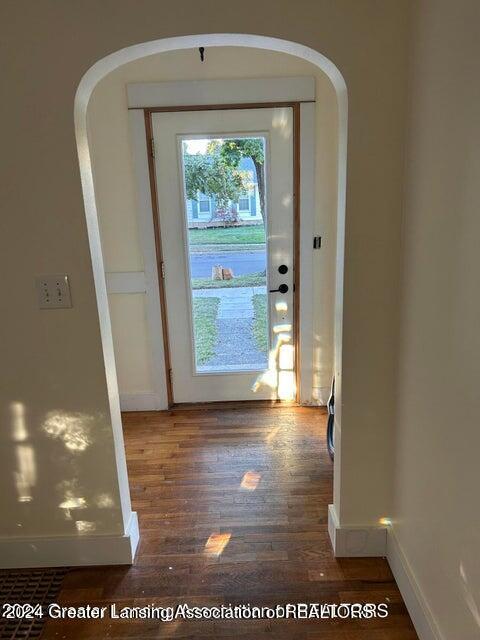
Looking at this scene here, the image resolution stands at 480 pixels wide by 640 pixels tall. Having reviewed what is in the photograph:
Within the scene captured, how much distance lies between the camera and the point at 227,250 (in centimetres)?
291

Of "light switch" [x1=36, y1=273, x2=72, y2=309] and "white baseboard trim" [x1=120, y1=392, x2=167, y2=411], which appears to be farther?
"white baseboard trim" [x1=120, y1=392, x2=167, y2=411]

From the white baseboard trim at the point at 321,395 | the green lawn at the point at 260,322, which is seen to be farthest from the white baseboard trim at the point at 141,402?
the white baseboard trim at the point at 321,395

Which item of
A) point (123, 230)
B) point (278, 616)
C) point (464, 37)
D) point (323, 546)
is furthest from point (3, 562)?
point (464, 37)

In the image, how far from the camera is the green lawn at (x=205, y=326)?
3.03m

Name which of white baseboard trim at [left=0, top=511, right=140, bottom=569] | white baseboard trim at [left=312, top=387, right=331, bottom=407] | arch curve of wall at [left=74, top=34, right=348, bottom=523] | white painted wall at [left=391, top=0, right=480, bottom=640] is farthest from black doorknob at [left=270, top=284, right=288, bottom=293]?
white baseboard trim at [left=0, top=511, right=140, bottom=569]

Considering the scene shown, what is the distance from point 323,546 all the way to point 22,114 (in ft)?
6.58

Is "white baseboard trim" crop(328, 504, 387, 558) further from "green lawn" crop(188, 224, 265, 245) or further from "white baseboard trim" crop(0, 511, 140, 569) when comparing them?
"green lawn" crop(188, 224, 265, 245)

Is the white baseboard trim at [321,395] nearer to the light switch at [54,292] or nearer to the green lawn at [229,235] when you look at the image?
the green lawn at [229,235]

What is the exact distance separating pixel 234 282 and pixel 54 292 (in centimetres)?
153

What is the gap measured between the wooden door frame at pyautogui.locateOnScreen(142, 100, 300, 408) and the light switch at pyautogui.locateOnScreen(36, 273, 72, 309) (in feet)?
4.39

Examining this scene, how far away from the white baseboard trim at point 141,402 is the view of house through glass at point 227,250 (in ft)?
1.23

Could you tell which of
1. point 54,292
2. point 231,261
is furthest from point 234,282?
point 54,292

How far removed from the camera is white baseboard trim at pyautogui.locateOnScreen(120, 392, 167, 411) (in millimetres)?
3150

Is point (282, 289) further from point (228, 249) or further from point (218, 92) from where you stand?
point (218, 92)
